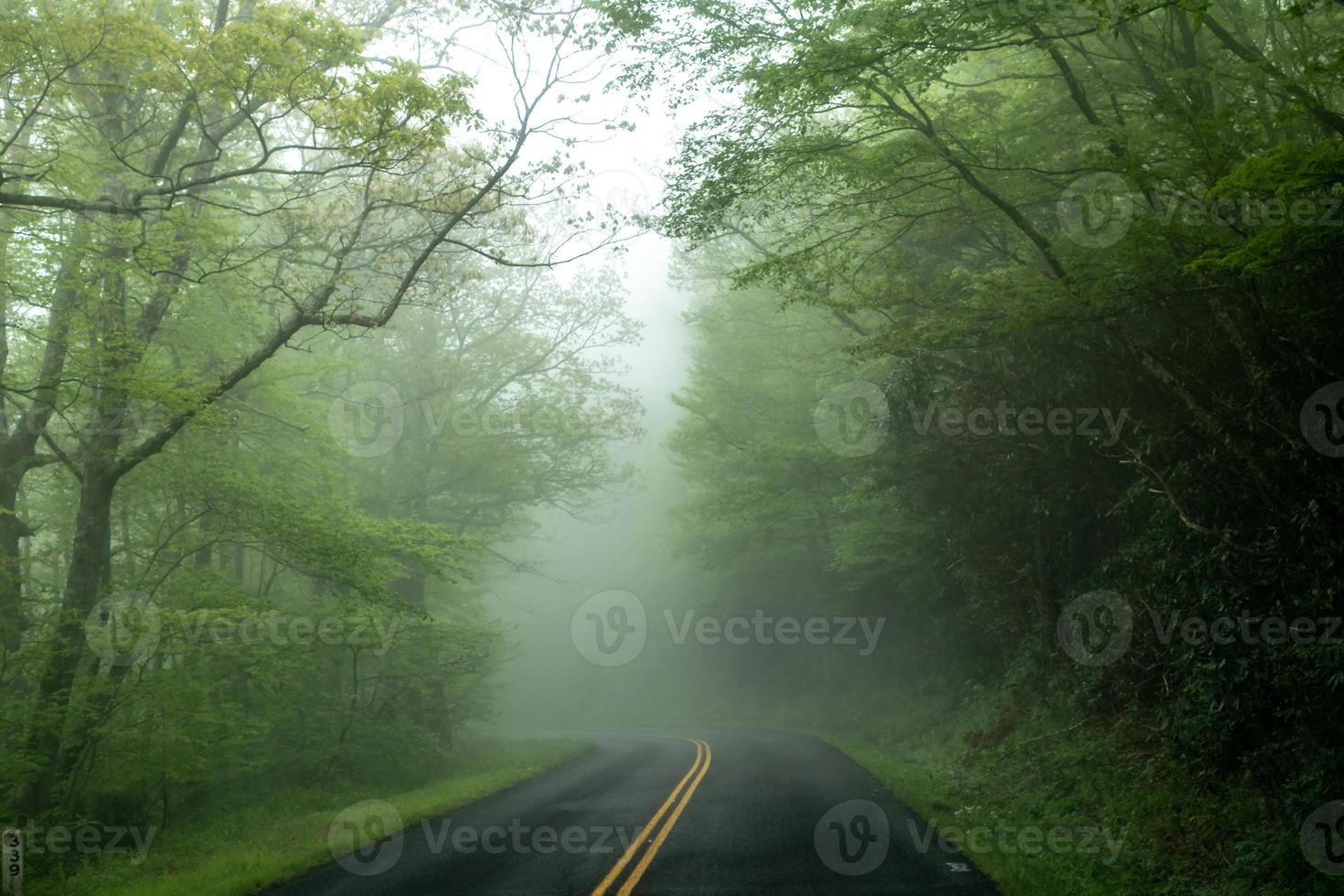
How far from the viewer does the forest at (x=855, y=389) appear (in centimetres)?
780

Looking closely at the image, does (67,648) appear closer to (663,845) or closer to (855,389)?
(663,845)

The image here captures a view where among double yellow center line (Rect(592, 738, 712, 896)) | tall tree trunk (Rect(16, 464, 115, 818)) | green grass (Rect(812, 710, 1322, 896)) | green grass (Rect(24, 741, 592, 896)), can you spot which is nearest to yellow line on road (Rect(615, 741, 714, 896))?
double yellow center line (Rect(592, 738, 712, 896))

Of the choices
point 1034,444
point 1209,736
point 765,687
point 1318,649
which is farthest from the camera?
point 765,687

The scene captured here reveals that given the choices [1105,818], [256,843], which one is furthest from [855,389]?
[256,843]

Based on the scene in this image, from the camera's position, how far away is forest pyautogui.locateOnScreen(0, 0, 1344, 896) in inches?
307

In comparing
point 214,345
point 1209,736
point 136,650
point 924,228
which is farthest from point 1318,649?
point 214,345

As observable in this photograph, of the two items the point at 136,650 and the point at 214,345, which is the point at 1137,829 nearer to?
the point at 136,650

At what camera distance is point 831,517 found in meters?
28.8

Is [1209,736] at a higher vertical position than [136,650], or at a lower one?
lower

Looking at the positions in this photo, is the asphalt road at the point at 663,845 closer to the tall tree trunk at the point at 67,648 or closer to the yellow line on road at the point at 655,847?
the yellow line on road at the point at 655,847

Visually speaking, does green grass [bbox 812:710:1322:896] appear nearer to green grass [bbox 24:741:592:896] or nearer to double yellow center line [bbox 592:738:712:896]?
double yellow center line [bbox 592:738:712:896]

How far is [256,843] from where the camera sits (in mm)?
11023

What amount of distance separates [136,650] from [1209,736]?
497 inches

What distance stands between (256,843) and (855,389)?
16.3 meters
